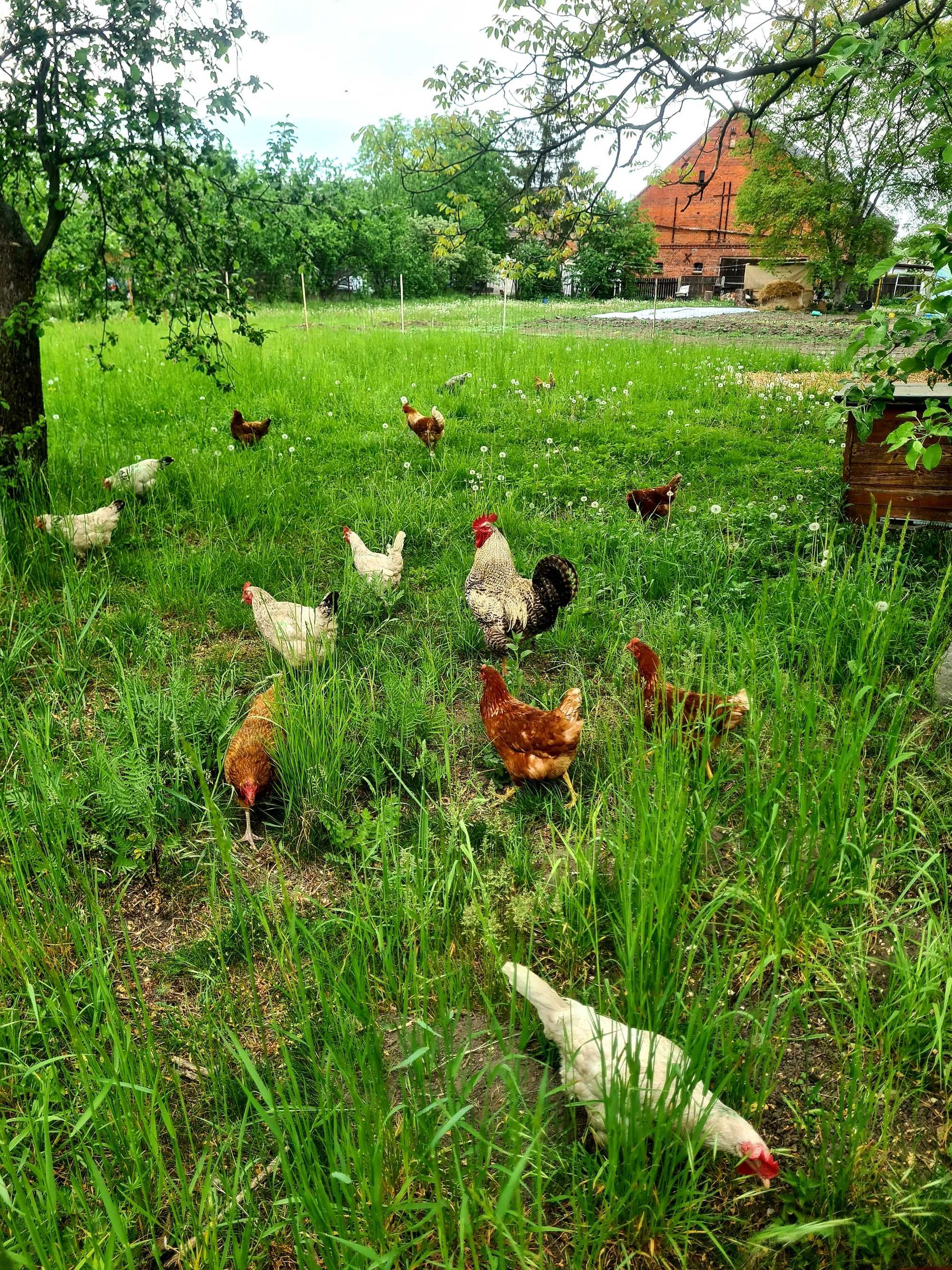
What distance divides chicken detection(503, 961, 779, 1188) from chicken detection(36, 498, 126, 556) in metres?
3.65

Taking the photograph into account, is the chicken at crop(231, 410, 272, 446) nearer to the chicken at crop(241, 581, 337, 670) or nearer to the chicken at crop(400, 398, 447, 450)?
the chicken at crop(400, 398, 447, 450)

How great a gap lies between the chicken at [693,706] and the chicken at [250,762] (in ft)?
4.43

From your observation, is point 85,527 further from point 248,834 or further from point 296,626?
point 248,834

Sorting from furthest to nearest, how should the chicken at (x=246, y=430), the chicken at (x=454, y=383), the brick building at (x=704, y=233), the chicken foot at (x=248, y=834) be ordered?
the brick building at (x=704, y=233) → the chicken at (x=454, y=383) → the chicken at (x=246, y=430) → the chicken foot at (x=248, y=834)

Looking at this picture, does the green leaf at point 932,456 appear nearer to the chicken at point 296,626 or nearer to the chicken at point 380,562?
the chicken at point 296,626

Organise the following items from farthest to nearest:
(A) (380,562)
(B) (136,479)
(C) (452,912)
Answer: (B) (136,479), (A) (380,562), (C) (452,912)

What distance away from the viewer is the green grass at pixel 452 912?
1.51 m

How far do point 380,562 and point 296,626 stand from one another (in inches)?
37.8

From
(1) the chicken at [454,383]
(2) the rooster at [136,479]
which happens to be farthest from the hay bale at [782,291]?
(2) the rooster at [136,479]

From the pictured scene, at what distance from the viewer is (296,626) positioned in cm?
336

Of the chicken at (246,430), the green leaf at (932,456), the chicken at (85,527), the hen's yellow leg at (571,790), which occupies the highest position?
the chicken at (246,430)

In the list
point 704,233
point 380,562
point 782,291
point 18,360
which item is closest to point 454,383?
point 18,360

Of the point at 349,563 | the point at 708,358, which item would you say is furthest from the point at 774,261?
the point at 349,563

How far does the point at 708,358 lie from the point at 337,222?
331 inches
